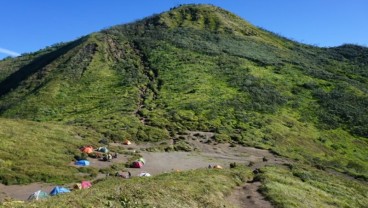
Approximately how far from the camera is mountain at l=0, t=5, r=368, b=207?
255ft

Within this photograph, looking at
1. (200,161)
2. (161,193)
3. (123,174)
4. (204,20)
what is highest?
(204,20)

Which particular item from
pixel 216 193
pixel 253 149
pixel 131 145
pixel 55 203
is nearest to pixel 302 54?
pixel 253 149

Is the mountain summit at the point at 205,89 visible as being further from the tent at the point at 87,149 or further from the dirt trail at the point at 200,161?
the tent at the point at 87,149

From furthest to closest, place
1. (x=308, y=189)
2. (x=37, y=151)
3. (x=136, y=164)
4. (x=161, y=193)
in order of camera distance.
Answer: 1. (x=37, y=151)
2. (x=136, y=164)
3. (x=308, y=189)
4. (x=161, y=193)

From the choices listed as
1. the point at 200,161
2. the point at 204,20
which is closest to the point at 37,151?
the point at 200,161

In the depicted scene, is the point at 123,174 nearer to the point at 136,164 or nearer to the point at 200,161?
the point at 136,164

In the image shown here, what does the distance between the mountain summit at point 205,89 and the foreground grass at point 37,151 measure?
8854 millimetres

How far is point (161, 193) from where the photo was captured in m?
29.6

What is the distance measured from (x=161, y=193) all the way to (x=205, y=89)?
7439cm

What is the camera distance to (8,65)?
16012 centimetres

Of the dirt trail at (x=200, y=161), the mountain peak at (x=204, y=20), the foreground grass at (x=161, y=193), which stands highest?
the mountain peak at (x=204, y=20)

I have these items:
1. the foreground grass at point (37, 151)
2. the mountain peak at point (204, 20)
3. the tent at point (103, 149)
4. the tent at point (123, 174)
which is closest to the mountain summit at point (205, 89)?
the mountain peak at point (204, 20)

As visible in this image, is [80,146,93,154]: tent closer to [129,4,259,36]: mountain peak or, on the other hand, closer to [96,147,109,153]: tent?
[96,147,109,153]: tent

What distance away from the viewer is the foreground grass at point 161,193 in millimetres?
24828
